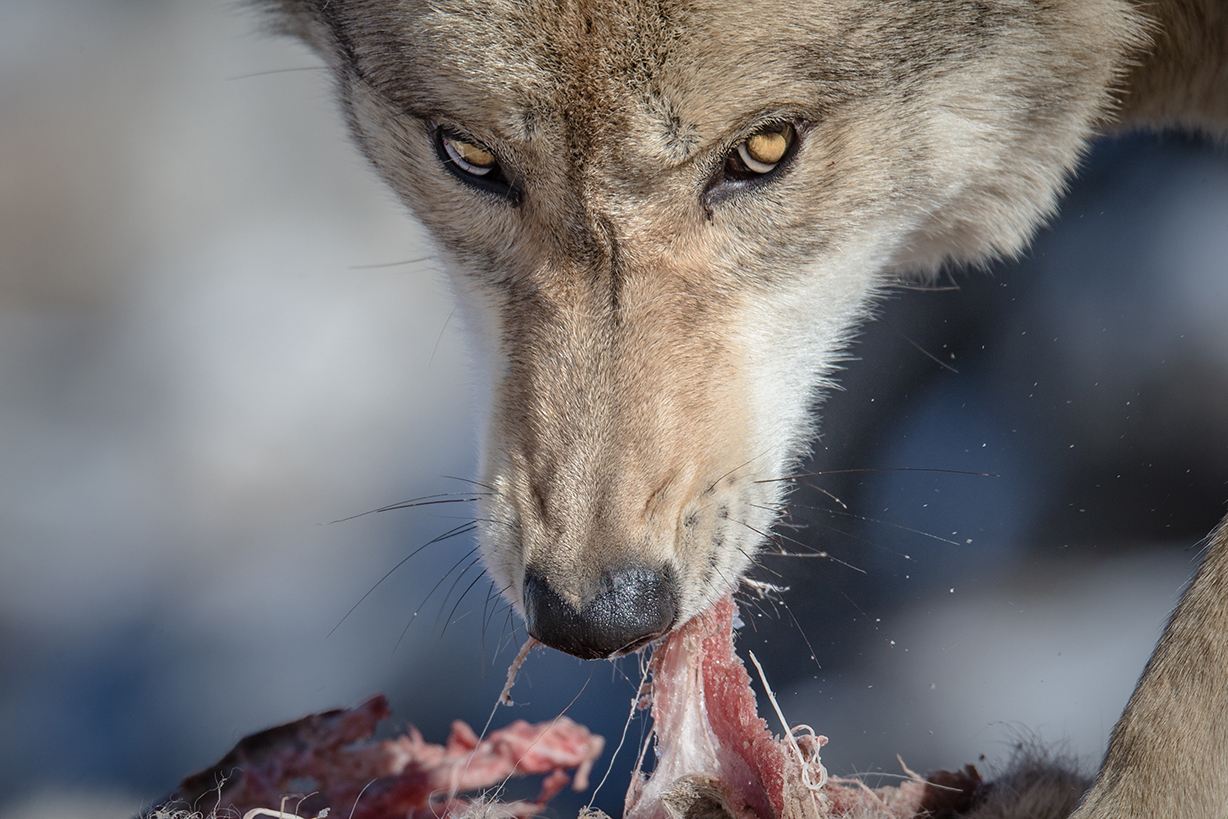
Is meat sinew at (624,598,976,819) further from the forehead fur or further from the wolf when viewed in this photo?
the forehead fur

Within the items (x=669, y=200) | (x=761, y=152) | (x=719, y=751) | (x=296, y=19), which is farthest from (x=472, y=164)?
(x=719, y=751)

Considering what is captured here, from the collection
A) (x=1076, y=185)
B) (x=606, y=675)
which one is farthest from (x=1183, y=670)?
(x=1076, y=185)

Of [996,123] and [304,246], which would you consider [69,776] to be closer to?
[304,246]

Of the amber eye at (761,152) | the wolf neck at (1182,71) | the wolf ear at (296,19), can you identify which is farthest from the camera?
the wolf ear at (296,19)

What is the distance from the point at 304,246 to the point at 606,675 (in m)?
1.62

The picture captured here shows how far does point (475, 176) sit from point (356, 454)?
4.93 feet

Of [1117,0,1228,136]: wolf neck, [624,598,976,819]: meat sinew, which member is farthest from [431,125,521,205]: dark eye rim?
[1117,0,1228,136]: wolf neck

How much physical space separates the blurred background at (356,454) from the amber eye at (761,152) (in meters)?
0.75

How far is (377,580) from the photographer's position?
2914 millimetres

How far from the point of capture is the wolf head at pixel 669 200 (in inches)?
59.0

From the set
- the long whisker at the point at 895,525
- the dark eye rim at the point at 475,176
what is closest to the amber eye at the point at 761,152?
the dark eye rim at the point at 475,176

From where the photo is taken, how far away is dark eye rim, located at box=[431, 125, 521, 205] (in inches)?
67.2

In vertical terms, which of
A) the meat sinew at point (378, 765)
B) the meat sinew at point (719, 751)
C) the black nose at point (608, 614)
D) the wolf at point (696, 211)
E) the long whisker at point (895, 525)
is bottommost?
the meat sinew at point (378, 765)

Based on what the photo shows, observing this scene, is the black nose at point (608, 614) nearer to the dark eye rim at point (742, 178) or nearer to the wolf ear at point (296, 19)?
the dark eye rim at point (742, 178)
